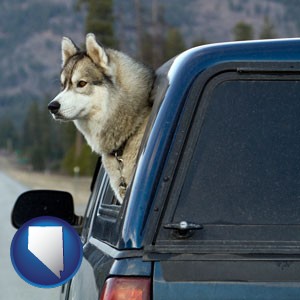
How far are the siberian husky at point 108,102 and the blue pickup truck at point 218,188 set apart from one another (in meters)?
1.46

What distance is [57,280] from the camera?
353 centimetres

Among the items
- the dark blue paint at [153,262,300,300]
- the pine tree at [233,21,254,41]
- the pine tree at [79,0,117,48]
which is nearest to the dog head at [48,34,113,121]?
the dark blue paint at [153,262,300,300]

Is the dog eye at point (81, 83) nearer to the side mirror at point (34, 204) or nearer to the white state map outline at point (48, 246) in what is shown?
the side mirror at point (34, 204)

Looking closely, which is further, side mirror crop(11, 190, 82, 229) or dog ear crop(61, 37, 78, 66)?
dog ear crop(61, 37, 78, 66)

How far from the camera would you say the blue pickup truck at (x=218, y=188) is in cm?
330

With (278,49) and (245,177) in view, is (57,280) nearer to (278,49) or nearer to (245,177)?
(245,177)

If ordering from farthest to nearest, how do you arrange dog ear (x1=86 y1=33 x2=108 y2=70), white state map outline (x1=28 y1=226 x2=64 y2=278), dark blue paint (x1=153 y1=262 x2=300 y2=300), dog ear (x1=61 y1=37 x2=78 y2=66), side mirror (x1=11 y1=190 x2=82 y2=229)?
dog ear (x1=61 y1=37 x2=78 y2=66)
dog ear (x1=86 y1=33 x2=108 y2=70)
side mirror (x1=11 y1=190 x2=82 y2=229)
white state map outline (x1=28 y1=226 x2=64 y2=278)
dark blue paint (x1=153 y1=262 x2=300 y2=300)

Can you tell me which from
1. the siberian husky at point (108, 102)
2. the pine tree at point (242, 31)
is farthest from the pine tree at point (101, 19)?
the siberian husky at point (108, 102)

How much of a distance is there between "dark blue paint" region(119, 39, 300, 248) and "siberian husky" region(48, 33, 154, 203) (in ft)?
4.69

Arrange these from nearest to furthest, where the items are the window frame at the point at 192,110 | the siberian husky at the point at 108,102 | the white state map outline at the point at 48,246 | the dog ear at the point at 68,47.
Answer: the window frame at the point at 192,110 → the white state map outline at the point at 48,246 → the siberian husky at the point at 108,102 → the dog ear at the point at 68,47

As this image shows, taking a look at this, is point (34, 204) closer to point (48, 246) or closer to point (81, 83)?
point (81, 83)

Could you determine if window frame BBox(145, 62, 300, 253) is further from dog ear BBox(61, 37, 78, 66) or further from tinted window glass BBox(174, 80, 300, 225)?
dog ear BBox(61, 37, 78, 66)

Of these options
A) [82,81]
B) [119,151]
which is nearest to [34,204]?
[119,151]

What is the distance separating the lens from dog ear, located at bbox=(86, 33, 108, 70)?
593 cm
